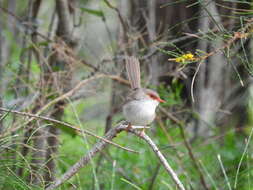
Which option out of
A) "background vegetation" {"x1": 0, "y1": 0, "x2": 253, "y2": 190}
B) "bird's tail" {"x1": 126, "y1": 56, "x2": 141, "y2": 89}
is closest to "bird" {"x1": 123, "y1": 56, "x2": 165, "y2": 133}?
"bird's tail" {"x1": 126, "y1": 56, "x2": 141, "y2": 89}

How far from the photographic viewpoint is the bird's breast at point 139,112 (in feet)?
8.18

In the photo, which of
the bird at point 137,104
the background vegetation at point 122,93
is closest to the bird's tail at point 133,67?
the bird at point 137,104

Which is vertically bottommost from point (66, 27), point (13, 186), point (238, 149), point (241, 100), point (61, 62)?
point (238, 149)

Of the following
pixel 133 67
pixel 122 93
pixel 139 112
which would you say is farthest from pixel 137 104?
pixel 122 93

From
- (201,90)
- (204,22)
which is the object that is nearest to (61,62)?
(204,22)

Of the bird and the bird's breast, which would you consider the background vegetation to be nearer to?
the bird

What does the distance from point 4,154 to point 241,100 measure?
11.4ft

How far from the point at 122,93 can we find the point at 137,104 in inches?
53.7

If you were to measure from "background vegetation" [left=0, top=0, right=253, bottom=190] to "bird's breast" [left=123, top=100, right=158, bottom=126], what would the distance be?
25 centimetres

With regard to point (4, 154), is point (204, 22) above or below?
above

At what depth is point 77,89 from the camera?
298 centimetres

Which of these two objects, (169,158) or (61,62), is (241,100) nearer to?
Answer: (169,158)

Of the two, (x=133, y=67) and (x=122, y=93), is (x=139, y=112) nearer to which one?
(x=133, y=67)

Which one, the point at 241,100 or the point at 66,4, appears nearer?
the point at 66,4
